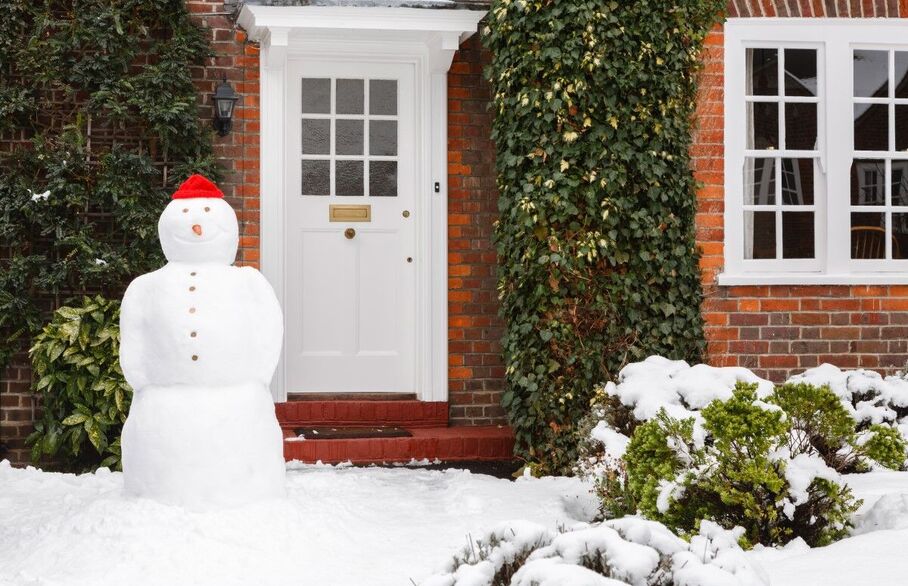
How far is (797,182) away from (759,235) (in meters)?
0.49

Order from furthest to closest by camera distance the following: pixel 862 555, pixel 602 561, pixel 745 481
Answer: pixel 745 481
pixel 862 555
pixel 602 561

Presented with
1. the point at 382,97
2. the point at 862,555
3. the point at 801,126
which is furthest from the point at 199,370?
the point at 801,126

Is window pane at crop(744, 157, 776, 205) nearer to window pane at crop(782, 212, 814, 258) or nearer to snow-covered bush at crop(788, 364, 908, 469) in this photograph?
window pane at crop(782, 212, 814, 258)

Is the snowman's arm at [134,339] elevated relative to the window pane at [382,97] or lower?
lower

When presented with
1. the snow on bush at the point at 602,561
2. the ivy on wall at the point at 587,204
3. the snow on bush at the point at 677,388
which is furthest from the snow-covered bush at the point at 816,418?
the snow on bush at the point at 602,561

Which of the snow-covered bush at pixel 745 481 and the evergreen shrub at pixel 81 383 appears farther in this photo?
the evergreen shrub at pixel 81 383

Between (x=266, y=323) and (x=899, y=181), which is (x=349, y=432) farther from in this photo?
(x=899, y=181)

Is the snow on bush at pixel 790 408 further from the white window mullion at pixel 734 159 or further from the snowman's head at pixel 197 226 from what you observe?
the snowman's head at pixel 197 226

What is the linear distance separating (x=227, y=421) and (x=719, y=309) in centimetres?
421

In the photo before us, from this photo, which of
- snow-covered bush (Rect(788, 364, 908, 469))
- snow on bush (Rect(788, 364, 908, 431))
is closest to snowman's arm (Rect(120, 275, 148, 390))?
snow-covered bush (Rect(788, 364, 908, 469))

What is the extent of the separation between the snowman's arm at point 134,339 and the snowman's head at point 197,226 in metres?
0.25

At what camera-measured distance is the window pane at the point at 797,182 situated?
877cm

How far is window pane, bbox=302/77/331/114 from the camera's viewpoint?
8602 millimetres

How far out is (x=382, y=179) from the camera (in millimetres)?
8656
